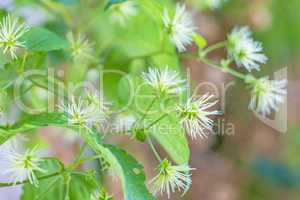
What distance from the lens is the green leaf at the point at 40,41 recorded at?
1.47ft

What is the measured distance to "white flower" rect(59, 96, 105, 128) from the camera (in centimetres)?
43

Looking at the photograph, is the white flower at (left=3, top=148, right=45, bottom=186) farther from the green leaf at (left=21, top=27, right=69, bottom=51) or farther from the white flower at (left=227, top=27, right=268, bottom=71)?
the white flower at (left=227, top=27, right=268, bottom=71)

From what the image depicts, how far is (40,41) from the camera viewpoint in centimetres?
45

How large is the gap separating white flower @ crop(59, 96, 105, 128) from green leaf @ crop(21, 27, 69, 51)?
45 mm

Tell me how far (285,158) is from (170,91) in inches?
41.3

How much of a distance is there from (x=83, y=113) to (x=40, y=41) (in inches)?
2.6

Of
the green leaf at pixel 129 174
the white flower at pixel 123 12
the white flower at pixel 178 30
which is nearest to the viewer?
the green leaf at pixel 129 174

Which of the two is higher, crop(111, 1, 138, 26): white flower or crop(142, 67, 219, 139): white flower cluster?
crop(111, 1, 138, 26): white flower

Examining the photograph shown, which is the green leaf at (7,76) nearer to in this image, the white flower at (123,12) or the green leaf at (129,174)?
the green leaf at (129,174)

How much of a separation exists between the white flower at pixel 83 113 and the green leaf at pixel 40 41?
0.15 ft

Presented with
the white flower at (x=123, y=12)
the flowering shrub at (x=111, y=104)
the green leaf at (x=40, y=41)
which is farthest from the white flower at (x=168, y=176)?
the white flower at (x=123, y=12)

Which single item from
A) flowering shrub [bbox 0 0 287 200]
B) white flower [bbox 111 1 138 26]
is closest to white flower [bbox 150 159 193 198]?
flowering shrub [bbox 0 0 287 200]

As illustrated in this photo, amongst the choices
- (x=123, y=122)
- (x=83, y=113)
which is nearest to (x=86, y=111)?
(x=83, y=113)

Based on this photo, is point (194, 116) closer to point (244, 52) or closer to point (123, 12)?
point (244, 52)
